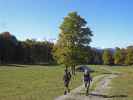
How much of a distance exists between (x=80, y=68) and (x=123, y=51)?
6700cm

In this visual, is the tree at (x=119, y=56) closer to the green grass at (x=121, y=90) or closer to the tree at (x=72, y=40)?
the tree at (x=72, y=40)

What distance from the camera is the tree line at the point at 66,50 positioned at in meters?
64.2

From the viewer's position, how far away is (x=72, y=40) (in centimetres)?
6519

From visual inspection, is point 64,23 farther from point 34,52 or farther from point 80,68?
point 34,52

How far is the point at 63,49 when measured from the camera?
64.4 metres

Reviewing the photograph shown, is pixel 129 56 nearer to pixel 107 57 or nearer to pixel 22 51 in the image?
pixel 107 57

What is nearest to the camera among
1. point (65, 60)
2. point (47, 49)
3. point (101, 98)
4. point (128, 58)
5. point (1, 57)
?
point (101, 98)

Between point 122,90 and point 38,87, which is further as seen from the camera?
point 38,87

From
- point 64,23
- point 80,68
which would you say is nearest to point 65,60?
point 64,23

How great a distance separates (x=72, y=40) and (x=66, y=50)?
236 cm

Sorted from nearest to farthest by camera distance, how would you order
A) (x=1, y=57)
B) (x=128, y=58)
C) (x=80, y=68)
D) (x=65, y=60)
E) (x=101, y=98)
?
1. (x=101, y=98)
2. (x=65, y=60)
3. (x=80, y=68)
4. (x=1, y=57)
5. (x=128, y=58)

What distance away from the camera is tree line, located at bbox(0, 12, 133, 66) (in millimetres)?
64250

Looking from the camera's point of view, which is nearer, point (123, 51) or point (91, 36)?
point (91, 36)

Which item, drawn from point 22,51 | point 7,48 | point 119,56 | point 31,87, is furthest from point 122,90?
point 119,56
